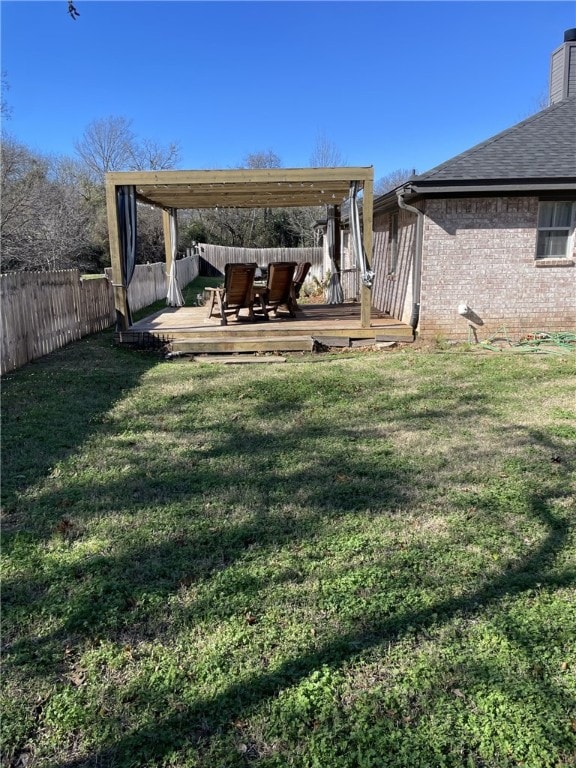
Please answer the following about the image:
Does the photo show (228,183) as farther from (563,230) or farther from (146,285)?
(146,285)

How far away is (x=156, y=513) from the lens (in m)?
3.68

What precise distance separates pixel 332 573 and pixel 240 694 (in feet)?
3.05

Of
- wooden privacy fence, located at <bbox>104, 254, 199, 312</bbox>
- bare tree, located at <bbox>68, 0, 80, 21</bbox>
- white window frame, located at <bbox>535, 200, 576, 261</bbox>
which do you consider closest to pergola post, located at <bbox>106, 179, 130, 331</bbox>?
wooden privacy fence, located at <bbox>104, 254, 199, 312</bbox>

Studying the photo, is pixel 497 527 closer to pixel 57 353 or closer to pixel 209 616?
pixel 209 616

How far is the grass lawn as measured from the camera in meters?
2.07

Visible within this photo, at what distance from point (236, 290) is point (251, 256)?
18.7m

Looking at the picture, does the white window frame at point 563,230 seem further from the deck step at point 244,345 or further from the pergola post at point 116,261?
the pergola post at point 116,261

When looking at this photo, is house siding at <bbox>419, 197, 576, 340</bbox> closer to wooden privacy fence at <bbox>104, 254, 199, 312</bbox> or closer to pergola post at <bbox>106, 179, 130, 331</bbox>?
pergola post at <bbox>106, 179, 130, 331</bbox>

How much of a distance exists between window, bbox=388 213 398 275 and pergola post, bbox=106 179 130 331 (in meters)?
5.54

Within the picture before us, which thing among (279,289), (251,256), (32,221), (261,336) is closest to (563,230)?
(279,289)

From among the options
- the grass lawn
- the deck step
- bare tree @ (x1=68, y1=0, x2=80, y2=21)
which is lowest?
the grass lawn

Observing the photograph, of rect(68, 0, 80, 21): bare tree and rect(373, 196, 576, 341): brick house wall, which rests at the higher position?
rect(68, 0, 80, 21): bare tree

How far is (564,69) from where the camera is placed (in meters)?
11.6

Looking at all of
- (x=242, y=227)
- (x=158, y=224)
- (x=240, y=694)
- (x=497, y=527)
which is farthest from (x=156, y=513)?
(x=242, y=227)
